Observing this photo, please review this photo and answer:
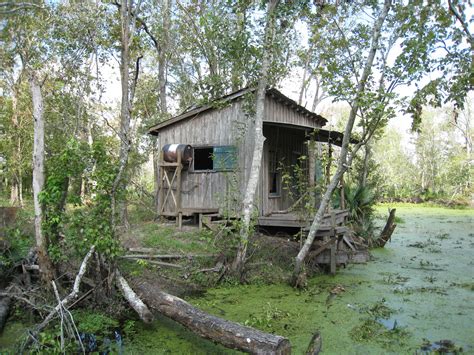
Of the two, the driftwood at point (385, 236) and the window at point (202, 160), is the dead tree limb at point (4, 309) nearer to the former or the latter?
the window at point (202, 160)

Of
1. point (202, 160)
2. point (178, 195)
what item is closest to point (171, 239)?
point (178, 195)

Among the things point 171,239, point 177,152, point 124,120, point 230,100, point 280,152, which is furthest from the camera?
point 280,152

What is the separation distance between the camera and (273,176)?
1330 cm

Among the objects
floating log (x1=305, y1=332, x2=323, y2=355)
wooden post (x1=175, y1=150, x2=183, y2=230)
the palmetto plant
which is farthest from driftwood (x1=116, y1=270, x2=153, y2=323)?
the palmetto plant

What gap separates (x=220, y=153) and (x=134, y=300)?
21.9ft

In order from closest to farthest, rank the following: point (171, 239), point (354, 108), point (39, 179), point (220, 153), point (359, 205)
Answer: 1. point (39, 179)
2. point (354, 108)
3. point (171, 239)
4. point (220, 153)
5. point (359, 205)

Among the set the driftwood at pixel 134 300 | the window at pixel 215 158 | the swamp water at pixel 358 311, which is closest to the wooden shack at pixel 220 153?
the window at pixel 215 158

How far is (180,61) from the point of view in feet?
69.7

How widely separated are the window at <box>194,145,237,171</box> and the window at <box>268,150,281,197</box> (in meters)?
1.62

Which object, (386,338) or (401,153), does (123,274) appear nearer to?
(386,338)

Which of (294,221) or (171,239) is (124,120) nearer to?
(171,239)

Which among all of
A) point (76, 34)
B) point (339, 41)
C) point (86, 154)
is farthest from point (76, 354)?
point (76, 34)

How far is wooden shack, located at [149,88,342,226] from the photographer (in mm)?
11547

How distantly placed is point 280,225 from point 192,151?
161 inches
